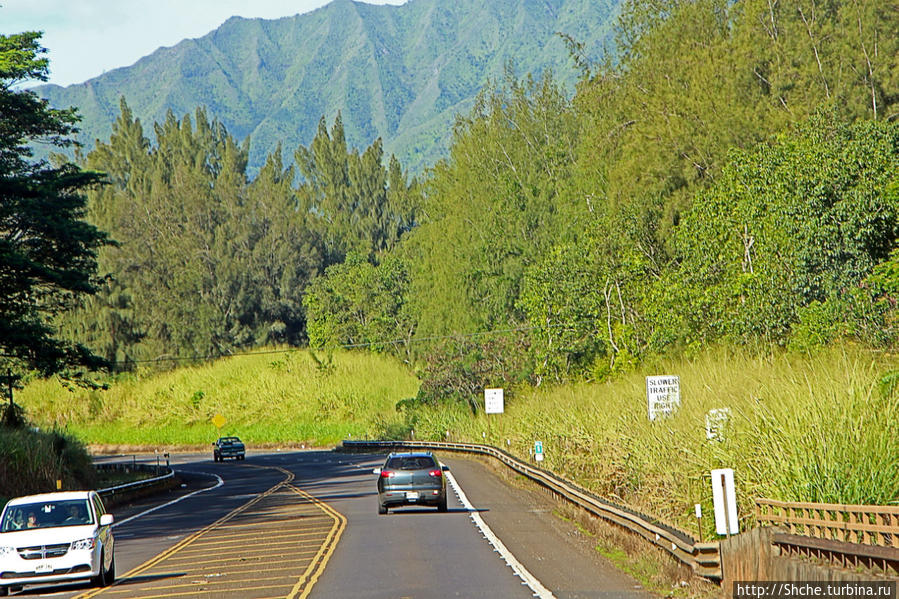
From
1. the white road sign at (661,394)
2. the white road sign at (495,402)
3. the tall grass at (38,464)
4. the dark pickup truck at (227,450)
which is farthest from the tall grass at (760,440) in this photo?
the dark pickup truck at (227,450)

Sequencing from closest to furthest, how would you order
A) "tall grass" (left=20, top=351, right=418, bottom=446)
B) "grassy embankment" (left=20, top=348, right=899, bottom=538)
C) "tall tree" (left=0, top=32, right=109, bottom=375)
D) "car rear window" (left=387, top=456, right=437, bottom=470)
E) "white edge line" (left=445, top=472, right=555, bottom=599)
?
"grassy embankment" (left=20, top=348, right=899, bottom=538)
"white edge line" (left=445, top=472, right=555, bottom=599)
"car rear window" (left=387, top=456, right=437, bottom=470)
"tall tree" (left=0, top=32, right=109, bottom=375)
"tall grass" (left=20, top=351, right=418, bottom=446)

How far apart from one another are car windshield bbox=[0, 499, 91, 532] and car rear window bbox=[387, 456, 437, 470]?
440 inches

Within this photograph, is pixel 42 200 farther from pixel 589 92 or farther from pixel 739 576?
pixel 739 576

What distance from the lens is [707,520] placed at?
743 inches

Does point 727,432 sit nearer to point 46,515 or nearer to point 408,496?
point 46,515

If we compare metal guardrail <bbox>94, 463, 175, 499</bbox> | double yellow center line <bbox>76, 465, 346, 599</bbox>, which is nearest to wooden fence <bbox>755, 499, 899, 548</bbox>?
double yellow center line <bbox>76, 465, 346, 599</bbox>

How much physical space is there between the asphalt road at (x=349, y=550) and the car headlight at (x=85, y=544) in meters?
0.71

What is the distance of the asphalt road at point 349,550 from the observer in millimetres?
17125

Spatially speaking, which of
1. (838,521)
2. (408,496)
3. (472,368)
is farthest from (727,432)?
(472,368)

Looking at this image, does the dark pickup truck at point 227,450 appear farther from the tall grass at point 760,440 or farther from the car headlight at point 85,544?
the car headlight at point 85,544

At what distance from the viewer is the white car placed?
18938 mm

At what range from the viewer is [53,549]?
1914 centimetres

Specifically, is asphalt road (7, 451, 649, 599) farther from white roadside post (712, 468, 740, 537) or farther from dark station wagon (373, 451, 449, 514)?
white roadside post (712, 468, 740, 537)

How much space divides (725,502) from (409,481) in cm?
1534
